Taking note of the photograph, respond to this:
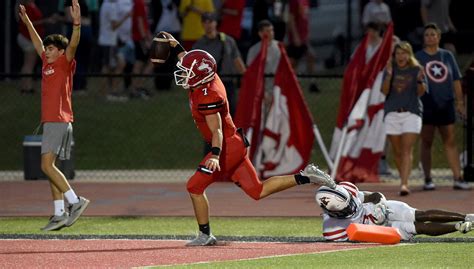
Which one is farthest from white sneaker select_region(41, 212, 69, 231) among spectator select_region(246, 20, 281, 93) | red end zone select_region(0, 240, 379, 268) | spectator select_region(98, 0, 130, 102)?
spectator select_region(98, 0, 130, 102)

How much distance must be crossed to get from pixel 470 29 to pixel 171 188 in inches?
330

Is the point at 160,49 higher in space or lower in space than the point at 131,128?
higher

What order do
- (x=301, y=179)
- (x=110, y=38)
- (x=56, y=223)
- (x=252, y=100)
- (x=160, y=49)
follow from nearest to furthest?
(x=301, y=179)
(x=160, y=49)
(x=56, y=223)
(x=252, y=100)
(x=110, y=38)

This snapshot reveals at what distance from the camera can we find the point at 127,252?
12781 millimetres

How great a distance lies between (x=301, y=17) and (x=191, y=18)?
7.20 ft

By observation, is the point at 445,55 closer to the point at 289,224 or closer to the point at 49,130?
the point at 289,224

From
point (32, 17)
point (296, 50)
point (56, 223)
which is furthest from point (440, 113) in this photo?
point (32, 17)

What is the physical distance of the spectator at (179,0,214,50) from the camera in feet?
77.0

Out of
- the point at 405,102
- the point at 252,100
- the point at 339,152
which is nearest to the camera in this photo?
the point at 405,102

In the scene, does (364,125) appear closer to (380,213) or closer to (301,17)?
(301,17)

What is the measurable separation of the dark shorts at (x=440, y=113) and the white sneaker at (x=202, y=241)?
5.72m

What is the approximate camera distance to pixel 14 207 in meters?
17.0

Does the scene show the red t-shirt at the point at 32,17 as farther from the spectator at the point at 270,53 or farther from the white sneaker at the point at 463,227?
the white sneaker at the point at 463,227

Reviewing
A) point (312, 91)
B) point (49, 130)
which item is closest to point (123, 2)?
point (312, 91)
